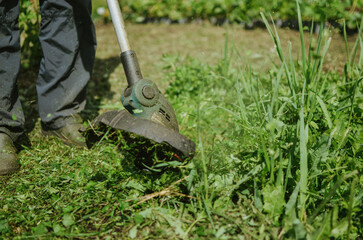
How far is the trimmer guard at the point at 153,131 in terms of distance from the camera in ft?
4.31

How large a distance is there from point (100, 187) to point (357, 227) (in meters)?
1.18

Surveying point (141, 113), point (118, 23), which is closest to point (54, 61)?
point (118, 23)

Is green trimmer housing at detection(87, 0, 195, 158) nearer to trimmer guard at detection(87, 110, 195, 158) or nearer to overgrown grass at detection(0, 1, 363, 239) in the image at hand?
trimmer guard at detection(87, 110, 195, 158)

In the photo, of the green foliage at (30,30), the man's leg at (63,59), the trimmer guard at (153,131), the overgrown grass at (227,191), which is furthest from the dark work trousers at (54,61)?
the green foliage at (30,30)

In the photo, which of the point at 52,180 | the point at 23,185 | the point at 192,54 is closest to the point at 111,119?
the point at 52,180

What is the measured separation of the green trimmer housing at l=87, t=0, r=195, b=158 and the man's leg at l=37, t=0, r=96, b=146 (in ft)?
1.52

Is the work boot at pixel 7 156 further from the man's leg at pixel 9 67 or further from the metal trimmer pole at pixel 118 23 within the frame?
the metal trimmer pole at pixel 118 23

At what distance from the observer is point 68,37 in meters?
1.96

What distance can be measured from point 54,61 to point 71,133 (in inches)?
19.1

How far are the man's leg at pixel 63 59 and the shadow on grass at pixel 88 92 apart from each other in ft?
0.91

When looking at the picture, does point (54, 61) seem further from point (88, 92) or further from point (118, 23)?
point (88, 92)

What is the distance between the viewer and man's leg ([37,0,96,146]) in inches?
75.7

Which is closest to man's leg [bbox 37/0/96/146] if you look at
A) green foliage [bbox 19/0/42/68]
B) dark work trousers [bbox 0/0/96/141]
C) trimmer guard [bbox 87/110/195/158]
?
dark work trousers [bbox 0/0/96/141]

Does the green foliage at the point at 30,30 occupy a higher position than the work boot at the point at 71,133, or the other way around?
the green foliage at the point at 30,30
